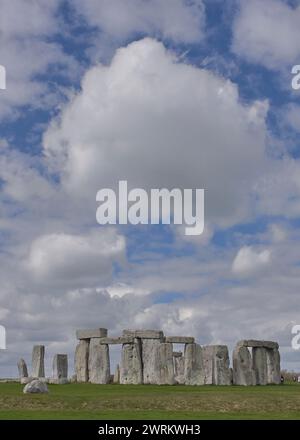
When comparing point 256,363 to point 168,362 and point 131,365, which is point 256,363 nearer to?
point 168,362

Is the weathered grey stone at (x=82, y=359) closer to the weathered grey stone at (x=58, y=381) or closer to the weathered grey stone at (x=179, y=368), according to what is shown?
the weathered grey stone at (x=58, y=381)

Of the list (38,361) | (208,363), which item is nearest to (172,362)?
(208,363)

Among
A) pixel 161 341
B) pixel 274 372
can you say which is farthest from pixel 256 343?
pixel 161 341

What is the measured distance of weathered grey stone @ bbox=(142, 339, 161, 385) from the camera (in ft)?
111

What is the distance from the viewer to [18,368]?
39.2 meters

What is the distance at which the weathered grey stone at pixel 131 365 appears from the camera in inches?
1339

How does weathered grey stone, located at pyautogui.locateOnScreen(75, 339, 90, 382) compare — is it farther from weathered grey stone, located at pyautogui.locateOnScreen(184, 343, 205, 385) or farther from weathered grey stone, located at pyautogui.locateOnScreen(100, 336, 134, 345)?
weathered grey stone, located at pyautogui.locateOnScreen(184, 343, 205, 385)

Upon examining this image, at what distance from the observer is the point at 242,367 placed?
113ft

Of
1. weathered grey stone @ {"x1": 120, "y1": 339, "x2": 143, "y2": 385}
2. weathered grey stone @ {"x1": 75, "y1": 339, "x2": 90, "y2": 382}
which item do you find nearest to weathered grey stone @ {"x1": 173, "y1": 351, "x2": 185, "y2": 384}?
weathered grey stone @ {"x1": 120, "y1": 339, "x2": 143, "y2": 385}
